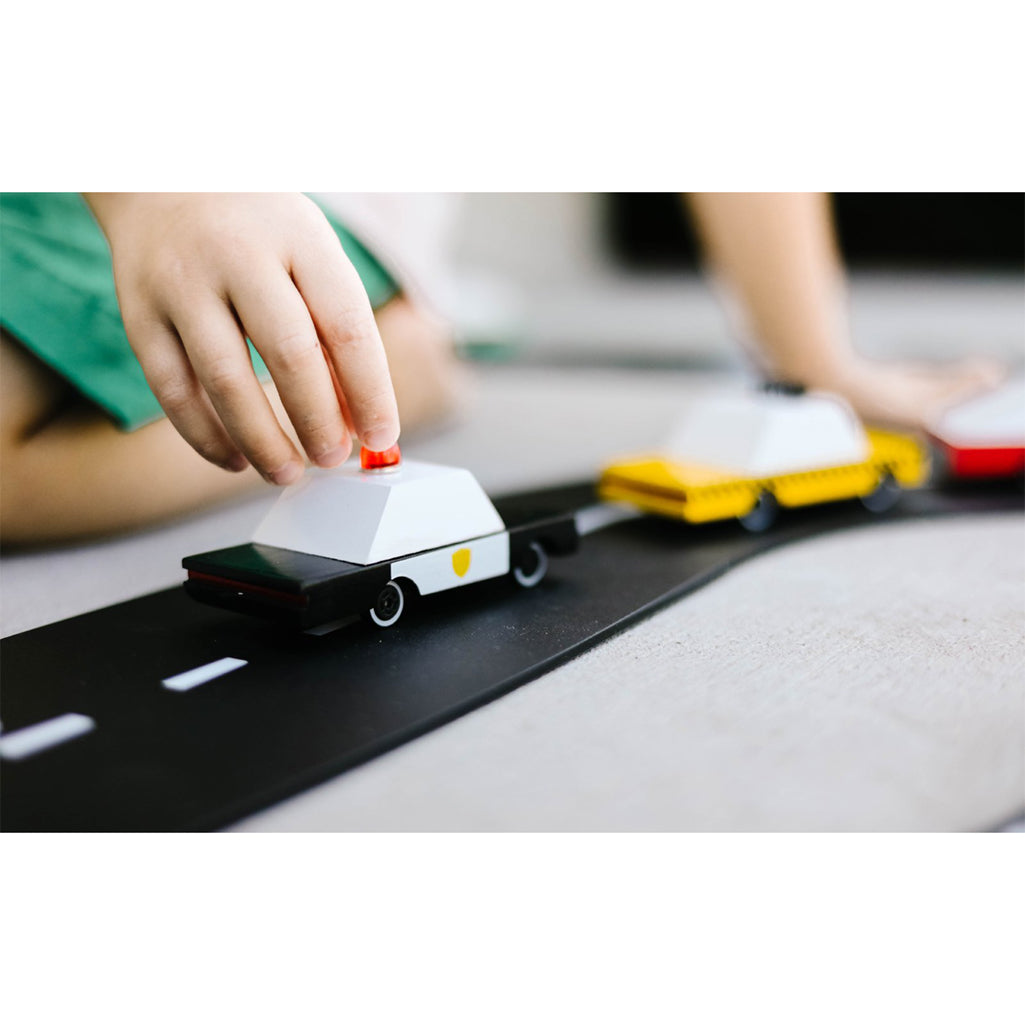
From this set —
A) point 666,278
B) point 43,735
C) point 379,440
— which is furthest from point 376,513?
point 666,278

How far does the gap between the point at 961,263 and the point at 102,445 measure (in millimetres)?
1544

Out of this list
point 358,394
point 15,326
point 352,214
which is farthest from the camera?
point 352,214

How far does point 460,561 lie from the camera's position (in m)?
0.57

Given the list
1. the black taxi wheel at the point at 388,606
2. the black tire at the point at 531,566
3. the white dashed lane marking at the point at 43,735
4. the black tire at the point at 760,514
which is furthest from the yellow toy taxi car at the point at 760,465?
the white dashed lane marking at the point at 43,735

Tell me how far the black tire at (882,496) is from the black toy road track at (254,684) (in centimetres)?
18

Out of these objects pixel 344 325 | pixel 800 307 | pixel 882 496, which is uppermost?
pixel 344 325

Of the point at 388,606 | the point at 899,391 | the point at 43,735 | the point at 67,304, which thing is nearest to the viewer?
the point at 43,735

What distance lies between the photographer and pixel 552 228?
2.29 metres

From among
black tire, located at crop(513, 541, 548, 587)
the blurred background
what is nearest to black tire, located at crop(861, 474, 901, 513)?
black tire, located at crop(513, 541, 548, 587)

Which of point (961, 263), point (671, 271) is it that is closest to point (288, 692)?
point (961, 263)

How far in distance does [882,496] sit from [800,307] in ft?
0.87

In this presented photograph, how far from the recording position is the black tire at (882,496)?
0.80m

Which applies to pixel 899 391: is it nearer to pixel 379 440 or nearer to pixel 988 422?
pixel 988 422

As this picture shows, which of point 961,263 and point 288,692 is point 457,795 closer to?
point 288,692
